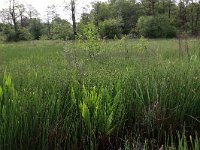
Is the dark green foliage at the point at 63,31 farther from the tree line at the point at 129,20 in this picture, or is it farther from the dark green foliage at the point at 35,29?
the dark green foliage at the point at 35,29

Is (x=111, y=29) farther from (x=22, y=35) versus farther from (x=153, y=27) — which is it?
(x=22, y=35)

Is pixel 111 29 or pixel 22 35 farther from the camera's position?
pixel 22 35

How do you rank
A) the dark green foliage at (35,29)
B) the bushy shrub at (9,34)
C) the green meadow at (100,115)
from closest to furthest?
the green meadow at (100,115) < the bushy shrub at (9,34) < the dark green foliage at (35,29)

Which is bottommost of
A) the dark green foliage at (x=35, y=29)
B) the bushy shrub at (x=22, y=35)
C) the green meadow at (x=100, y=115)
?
the green meadow at (x=100, y=115)

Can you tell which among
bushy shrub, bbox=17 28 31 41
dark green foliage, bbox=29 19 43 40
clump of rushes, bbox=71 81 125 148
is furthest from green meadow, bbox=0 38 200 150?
dark green foliage, bbox=29 19 43 40

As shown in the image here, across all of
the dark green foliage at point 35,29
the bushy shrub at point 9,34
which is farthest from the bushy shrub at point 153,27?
the dark green foliage at point 35,29

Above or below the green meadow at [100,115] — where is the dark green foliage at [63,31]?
above

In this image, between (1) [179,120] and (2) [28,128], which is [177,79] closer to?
(1) [179,120]

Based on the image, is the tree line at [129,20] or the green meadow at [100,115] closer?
the green meadow at [100,115]

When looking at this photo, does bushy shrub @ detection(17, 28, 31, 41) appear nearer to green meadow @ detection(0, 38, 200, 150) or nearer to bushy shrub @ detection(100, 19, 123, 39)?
bushy shrub @ detection(100, 19, 123, 39)

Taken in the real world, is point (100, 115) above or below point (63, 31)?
below

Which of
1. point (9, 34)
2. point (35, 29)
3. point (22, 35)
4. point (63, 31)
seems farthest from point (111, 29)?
point (35, 29)

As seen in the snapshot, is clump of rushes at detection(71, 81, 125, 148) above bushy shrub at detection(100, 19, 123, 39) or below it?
below

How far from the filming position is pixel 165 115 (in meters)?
2.88
